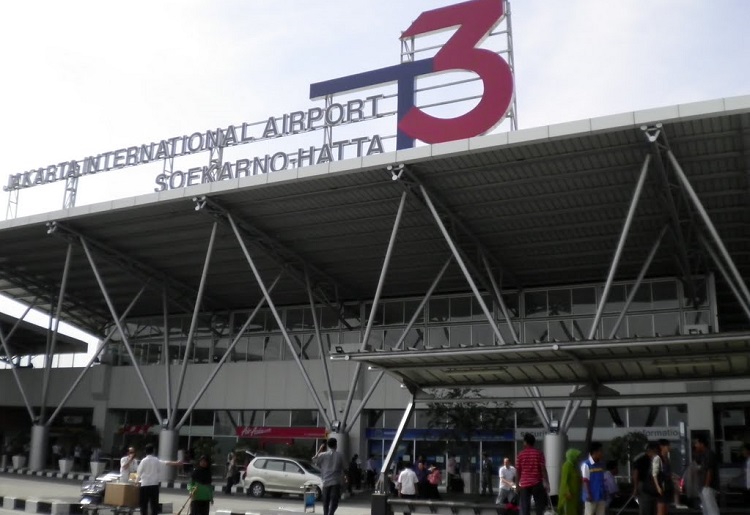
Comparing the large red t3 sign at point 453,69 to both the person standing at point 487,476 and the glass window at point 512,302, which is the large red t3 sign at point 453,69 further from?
the person standing at point 487,476

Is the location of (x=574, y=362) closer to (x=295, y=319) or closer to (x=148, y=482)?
(x=148, y=482)

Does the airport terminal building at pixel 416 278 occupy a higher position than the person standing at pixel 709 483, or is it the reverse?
the airport terminal building at pixel 416 278

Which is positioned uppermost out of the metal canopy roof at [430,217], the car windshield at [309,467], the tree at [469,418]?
the metal canopy roof at [430,217]

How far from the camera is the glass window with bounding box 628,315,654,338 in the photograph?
30266 mm

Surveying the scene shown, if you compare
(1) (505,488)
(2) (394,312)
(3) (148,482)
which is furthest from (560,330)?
(3) (148,482)

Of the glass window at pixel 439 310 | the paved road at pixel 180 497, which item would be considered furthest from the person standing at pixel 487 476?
the glass window at pixel 439 310

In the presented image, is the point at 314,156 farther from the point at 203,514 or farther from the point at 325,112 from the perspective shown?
the point at 203,514

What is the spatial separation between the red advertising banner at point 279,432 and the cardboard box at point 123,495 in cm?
1933

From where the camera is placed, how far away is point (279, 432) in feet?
118

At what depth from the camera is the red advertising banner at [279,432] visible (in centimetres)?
3499

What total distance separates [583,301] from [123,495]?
69.4 ft

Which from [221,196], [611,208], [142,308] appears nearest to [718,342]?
[611,208]

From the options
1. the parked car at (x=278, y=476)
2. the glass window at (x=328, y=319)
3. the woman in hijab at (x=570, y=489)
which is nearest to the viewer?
the woman in hijab at (x=570, y=489)

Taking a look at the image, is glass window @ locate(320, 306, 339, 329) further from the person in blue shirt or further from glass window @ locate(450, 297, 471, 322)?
the person in blue shirt
